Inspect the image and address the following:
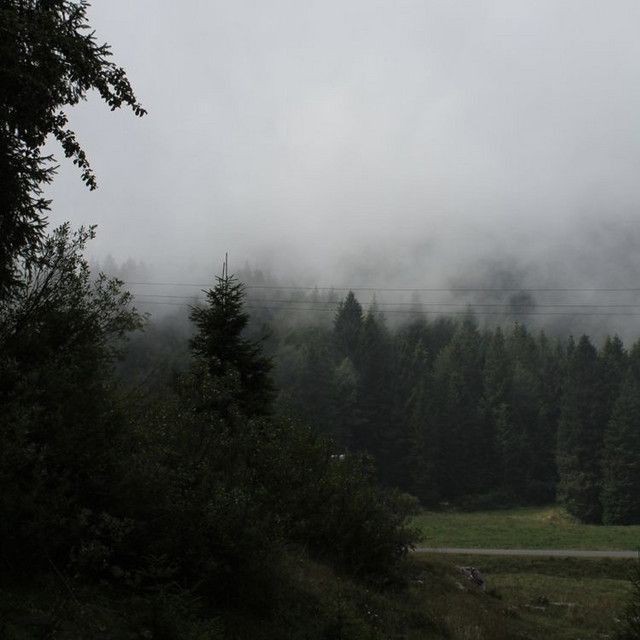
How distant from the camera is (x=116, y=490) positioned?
8211mm

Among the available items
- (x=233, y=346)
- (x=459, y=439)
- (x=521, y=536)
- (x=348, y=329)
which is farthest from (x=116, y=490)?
(x=348, y=329)

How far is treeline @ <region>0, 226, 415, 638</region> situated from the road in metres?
22.5

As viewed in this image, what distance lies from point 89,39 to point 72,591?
19.6 feet

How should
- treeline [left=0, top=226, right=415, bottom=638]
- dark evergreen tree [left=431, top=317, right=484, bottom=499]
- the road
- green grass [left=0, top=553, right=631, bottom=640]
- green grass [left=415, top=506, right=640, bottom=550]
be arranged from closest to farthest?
green grass [left=0, top=553, right=631, bottom=640]
treeline [left=0, top=226, right=415, bottom=638]
the road
green grass [left=415, top=506, right=640, bottom=550]
dark evergreen tree [left=431, top=317, right=484, bottom=499]

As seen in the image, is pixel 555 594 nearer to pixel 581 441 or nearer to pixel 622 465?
pixel 622 465

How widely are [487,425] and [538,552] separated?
57.8 meters

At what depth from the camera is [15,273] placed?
9.38 metres

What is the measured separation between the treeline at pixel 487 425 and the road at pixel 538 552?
122 ft

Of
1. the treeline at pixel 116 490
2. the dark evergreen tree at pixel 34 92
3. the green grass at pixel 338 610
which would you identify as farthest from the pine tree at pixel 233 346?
the dark evergreen tree at pixel 34 92

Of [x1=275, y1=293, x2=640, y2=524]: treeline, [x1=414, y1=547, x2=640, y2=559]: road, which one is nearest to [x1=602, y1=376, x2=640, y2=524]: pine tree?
[x1=275, y1=293, x2=640, y2=524]: treeline

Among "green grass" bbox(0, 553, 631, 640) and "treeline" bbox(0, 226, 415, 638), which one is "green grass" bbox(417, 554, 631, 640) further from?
"treeline" bbox(0, 226, 415, 638)

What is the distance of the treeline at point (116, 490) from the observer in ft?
23.7

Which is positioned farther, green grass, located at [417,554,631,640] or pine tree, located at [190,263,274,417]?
pine tree, located at [190,263,274,417]

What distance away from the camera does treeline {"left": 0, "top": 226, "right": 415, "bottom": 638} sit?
7238 mm
